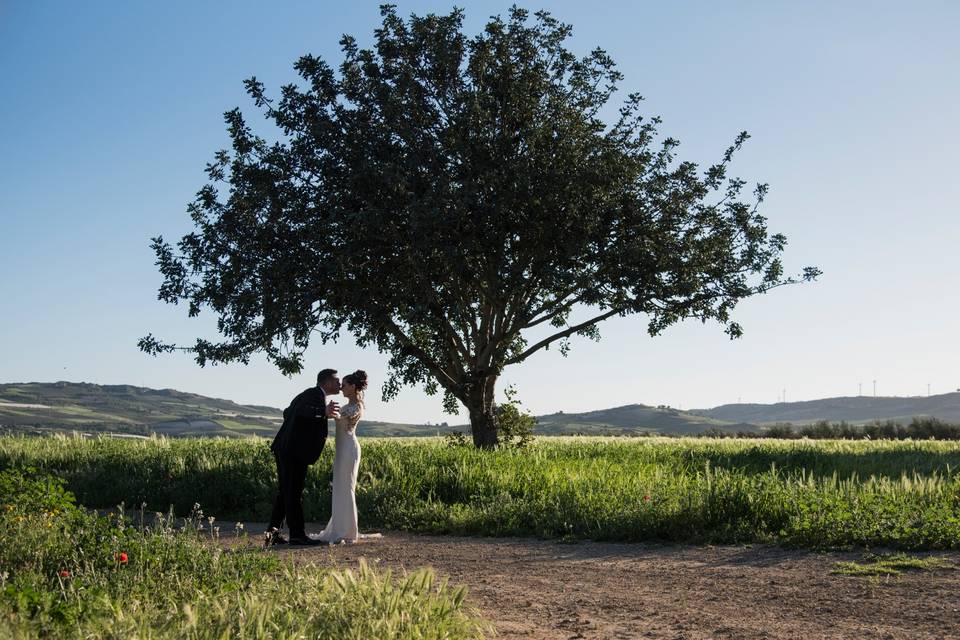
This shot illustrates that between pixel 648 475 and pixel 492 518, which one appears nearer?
pixel 492 518

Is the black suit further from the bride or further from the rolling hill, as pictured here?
the rolling hill

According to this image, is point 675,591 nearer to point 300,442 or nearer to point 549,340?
point 300,442

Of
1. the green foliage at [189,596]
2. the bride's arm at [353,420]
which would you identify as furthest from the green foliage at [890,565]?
the bride's arm at [353,420]

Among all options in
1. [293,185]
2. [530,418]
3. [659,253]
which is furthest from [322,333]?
[659,253]

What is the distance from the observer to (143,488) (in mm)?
19234

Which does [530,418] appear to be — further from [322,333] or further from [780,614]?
[780,614]

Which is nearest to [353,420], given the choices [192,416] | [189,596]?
[189,596]

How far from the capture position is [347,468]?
13.5 meters

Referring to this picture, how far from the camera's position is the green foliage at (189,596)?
593cm

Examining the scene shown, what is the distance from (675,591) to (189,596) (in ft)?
15.2

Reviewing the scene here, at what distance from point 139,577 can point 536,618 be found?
10.9ft

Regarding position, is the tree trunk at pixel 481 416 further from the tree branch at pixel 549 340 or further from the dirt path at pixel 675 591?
the dirt path at pixel 675 591

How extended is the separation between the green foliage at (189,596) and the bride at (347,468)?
3.81m

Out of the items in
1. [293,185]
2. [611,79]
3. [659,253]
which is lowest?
[659,253]
